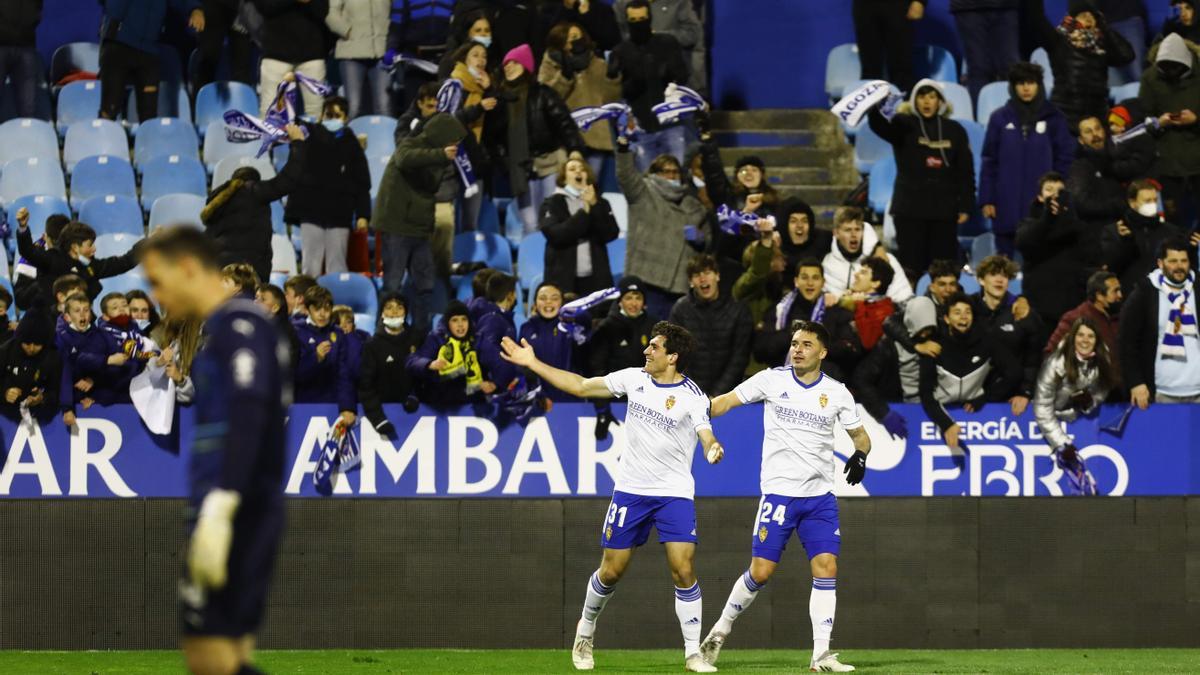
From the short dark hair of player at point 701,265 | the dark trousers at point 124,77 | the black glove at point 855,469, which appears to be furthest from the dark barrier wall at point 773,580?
the dark trousers at point 124,77

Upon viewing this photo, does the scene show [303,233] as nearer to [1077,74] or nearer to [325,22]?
[325,22]

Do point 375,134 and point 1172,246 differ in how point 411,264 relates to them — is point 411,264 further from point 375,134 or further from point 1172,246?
point 1172,246

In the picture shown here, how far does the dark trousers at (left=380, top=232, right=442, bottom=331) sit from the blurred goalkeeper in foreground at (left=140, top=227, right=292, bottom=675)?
9535 mm

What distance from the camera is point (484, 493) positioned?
13.3 m

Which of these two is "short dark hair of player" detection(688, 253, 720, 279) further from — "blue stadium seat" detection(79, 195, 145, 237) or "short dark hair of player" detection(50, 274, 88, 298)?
"blue stadium seat" detection(79, 195, 145, 237)

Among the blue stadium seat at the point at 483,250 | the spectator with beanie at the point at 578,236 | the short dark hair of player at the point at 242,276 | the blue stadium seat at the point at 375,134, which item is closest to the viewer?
the short dark hair of player at the point at 242,276

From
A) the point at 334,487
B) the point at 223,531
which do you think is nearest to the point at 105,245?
the point at 334,487

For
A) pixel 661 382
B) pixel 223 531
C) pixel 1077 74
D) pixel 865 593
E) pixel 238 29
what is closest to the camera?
pixel 223 531

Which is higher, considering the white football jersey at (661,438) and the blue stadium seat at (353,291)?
the blue stadium seat at (353,291)

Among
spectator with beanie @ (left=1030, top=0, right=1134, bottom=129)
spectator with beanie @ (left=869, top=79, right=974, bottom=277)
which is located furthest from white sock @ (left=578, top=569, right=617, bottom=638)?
spectator with beanie @ (left=1030, top=0, right=1134, bottom=129)

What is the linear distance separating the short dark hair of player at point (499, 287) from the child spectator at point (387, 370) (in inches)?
26.1

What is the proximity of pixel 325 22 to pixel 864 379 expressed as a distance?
303 inches

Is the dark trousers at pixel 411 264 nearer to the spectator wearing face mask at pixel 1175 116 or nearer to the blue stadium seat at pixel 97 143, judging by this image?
the blue stadium seat at pixel 97 143

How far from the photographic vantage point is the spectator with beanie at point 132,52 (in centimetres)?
1803
